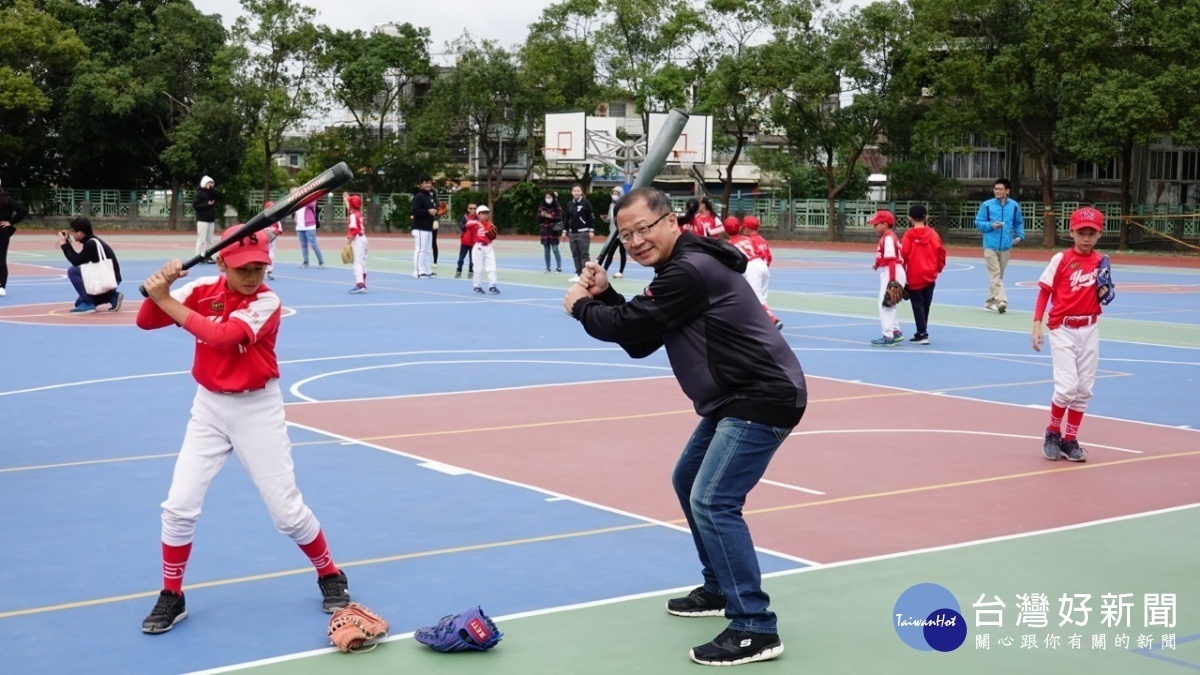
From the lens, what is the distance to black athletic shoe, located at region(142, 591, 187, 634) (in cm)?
608

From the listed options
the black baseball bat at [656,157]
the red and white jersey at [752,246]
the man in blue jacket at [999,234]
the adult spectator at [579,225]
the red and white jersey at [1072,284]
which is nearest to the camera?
the black baseball bat at [656,157]

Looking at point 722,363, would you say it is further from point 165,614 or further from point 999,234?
point 999,234

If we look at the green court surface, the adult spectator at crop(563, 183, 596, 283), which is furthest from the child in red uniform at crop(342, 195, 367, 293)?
the green court surface

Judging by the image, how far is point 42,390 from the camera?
44.5ft

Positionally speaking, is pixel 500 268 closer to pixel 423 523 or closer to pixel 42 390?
pixel 42 390

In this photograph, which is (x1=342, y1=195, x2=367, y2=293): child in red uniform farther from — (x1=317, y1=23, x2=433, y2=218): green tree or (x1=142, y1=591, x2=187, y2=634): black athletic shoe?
(x1=317, y1=23, x2=433, y2=218): green tree

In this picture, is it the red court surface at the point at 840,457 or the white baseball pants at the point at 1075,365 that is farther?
the white baseball pants at the point at 1075,365

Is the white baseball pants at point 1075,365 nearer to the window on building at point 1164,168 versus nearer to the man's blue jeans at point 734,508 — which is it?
the man's blue jeans at point 734,508

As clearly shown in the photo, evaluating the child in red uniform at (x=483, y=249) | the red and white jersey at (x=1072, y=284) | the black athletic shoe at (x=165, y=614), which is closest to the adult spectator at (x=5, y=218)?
the child in red uniform at (x=483, y=249)

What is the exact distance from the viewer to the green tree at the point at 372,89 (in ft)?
209

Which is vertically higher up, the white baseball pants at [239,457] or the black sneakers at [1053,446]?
the white baseball pants at [239,457]

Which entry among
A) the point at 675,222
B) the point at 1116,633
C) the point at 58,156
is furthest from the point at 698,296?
the point at 58,156

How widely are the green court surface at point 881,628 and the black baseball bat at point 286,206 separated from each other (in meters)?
1.84

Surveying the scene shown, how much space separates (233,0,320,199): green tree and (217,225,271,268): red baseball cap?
2176 inches
